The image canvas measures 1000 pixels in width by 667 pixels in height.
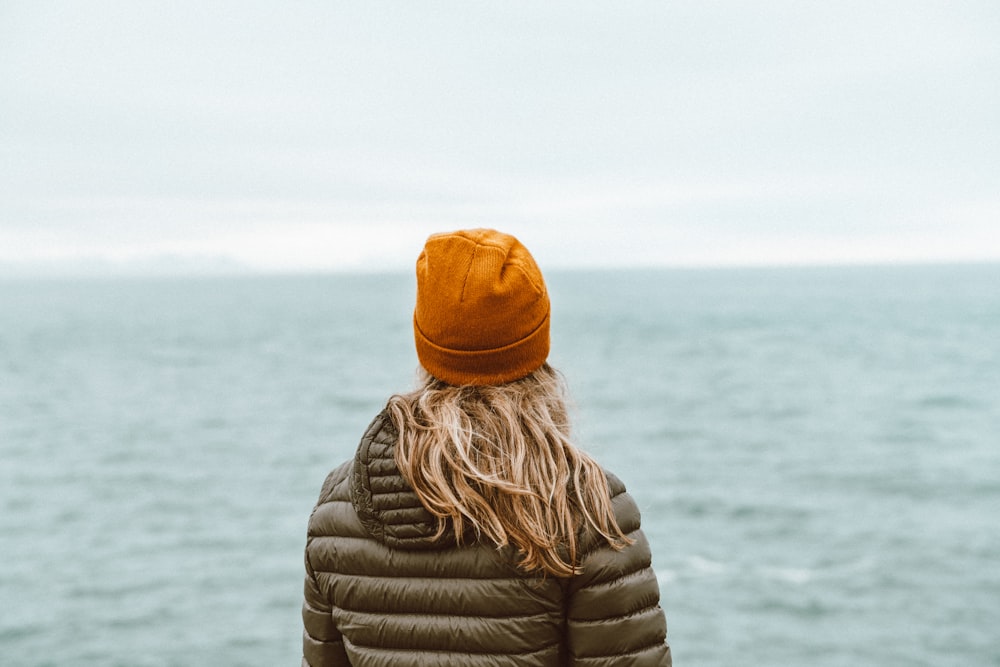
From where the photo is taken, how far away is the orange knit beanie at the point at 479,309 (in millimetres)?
2176

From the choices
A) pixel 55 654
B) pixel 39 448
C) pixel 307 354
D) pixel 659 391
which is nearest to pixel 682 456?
pixel 659 391

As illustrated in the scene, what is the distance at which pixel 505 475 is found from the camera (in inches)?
83.0

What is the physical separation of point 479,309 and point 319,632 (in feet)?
2.95

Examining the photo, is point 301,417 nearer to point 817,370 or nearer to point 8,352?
point 817,370

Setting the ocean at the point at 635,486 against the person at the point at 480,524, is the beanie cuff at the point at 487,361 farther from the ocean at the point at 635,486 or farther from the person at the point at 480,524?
the ocean at the point at 635,486

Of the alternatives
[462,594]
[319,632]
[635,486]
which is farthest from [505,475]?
[635,486]

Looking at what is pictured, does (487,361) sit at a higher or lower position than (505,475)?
higher

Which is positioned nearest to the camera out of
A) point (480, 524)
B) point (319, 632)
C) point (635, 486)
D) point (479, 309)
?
point (480, 524)

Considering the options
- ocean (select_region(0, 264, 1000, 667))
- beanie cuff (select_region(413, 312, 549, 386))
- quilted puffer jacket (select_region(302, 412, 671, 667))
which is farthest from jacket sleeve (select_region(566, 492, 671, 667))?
ocean (select_region(0, 264, 1000, 667))

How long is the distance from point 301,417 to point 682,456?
19.9 meters

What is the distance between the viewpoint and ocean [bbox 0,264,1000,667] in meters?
20.7

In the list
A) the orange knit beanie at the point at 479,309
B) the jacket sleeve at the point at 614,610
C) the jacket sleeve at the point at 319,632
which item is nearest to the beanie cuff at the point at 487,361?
the orange knit beanie at the point at 479,309

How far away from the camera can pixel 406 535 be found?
2.05 meters

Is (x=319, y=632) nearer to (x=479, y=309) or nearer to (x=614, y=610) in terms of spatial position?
(x=614, y=610)
